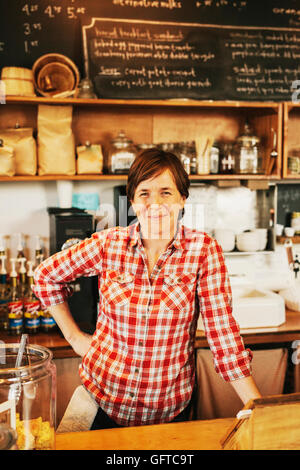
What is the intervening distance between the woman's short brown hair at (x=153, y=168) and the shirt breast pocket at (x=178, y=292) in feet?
0.97

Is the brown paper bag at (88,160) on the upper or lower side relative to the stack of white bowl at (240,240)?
upper

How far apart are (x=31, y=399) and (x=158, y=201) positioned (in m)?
0.79

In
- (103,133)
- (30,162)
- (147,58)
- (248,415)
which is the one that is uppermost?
(147,58)

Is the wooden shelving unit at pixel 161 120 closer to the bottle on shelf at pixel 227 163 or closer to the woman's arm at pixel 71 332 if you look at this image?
the bottle on shelf at pixel 227 163

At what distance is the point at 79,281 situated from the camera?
8.32 feet

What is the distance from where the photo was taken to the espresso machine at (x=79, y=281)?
8.29ft

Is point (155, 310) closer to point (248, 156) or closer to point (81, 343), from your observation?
point (81, 343)

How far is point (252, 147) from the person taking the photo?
301cm

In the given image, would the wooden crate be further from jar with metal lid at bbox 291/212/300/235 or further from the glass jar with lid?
jar with metal lid at bbox 291/212/300/235

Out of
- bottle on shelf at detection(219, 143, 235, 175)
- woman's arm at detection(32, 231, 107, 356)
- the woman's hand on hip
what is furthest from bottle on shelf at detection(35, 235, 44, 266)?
bottle on shelf at detection(219, 143, 235, 175)

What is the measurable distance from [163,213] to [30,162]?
1.36 metres

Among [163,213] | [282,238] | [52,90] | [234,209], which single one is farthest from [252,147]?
[163,213]

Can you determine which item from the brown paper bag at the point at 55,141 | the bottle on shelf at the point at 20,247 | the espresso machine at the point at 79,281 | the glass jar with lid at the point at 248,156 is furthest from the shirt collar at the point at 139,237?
the glass jar with lid at the point at 248,156
